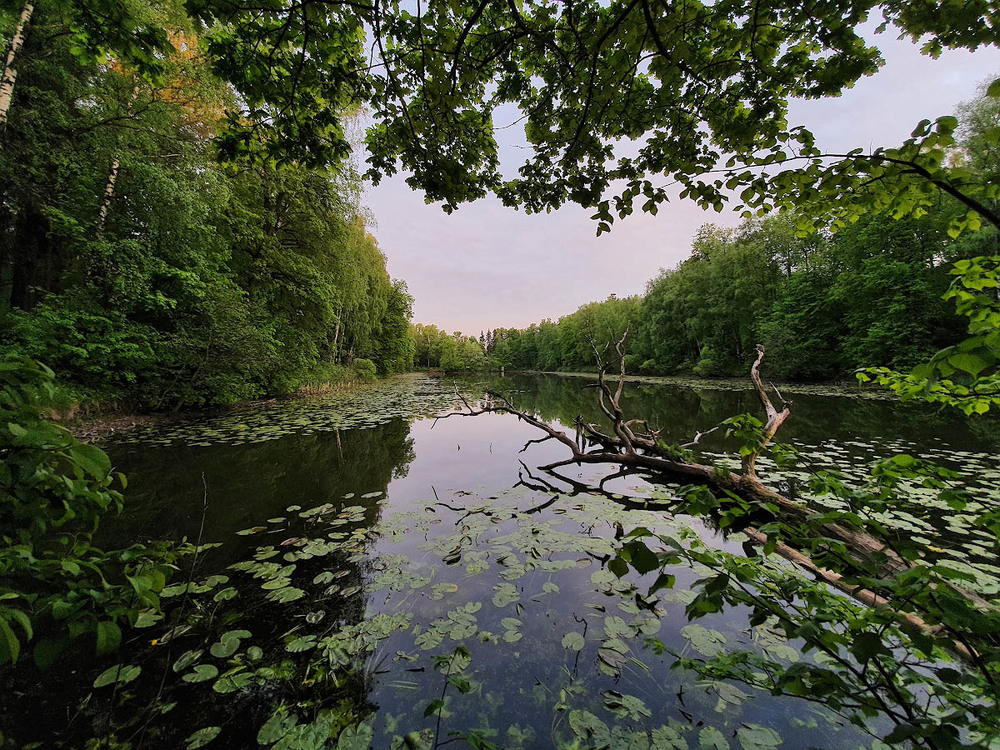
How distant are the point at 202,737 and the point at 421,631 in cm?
120

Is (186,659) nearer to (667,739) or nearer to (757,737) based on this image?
(667,739)

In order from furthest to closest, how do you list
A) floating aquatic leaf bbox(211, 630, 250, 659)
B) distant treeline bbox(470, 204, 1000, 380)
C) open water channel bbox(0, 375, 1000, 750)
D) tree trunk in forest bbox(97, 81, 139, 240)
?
distant treeline bbox(470, 204, 1000, 380)
tree trunk in forest bbox(97, 81, 139, 240)
floating aquatic leaf bbox(211, 630, 250, 659)
open water channel bbox(0, 375, 1000, 750)

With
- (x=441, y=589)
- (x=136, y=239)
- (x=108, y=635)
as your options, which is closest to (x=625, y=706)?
(x=441, y=589)

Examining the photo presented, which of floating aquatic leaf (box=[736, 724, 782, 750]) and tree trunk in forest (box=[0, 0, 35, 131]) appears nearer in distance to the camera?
floating aquatic leaf (box=[736, 724, 782, 750])

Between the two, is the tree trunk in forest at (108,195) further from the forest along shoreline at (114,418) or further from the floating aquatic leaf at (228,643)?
the floating aquatic leaf at (228,643)

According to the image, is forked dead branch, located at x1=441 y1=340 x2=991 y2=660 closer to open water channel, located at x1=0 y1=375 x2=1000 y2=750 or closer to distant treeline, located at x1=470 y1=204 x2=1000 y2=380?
open water channel, located at x1=0 y1=375 x2=1000 y2=750

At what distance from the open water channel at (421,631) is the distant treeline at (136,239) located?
4.64 meters

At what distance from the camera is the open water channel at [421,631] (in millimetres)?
1810

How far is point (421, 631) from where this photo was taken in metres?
2.49

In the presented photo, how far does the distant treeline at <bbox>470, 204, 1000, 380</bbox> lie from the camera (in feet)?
58.1

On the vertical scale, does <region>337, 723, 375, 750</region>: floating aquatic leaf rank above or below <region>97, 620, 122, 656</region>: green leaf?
below

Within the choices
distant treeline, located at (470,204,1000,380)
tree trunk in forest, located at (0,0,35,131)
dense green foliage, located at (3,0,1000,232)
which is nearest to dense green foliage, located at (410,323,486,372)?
distant treeline, located at (470,204,1000,380)

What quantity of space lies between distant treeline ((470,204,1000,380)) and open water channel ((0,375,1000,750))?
5785mm

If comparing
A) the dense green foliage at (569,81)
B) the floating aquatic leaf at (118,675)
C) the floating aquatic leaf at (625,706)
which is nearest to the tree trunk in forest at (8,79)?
the dense green foliage at (569,81)
